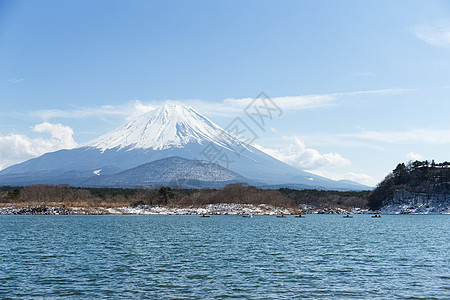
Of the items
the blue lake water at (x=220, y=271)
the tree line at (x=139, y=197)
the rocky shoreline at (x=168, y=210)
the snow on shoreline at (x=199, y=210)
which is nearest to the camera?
the blue lake water at (x=220, y=271)

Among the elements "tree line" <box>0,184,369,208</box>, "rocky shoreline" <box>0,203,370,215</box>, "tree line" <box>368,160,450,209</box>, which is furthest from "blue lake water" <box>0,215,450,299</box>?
"tree line" <box>368,160,450,209</box>

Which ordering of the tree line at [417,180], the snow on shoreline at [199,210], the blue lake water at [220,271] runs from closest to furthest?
the blue lake water at [220,271]
the snow on shoreline at [199,210]
the tree line at [417,180]

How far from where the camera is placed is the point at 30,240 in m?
51.3

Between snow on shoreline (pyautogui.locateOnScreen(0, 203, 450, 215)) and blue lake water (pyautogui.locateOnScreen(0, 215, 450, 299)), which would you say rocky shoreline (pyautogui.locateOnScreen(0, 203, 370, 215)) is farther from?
blue lake water (pyautogui.locateOnScreen(0, 215, 450, 299))

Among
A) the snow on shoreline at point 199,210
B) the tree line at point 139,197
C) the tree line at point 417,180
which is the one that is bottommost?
the snow on shoreline at point 199,210

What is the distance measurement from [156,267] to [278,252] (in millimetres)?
14458

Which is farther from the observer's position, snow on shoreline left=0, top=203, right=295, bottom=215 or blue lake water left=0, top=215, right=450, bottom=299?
snow on shoreline left=0, top=203, right=295, bottom=215

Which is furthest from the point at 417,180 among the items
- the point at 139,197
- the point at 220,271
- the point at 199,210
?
the point at 220,271

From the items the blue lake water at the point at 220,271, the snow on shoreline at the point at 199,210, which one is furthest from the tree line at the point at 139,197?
the blue lake water at the point at 220,271

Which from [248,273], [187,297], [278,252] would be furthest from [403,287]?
[278,252]

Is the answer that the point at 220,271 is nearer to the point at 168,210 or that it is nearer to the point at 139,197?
the point at 168,210

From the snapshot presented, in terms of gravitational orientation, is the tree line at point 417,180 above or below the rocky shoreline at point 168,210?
above

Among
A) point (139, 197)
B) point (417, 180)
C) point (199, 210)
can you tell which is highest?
point (417, 180)

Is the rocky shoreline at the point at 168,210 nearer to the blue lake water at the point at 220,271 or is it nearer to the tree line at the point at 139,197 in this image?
the tree line at the point at 139,197
